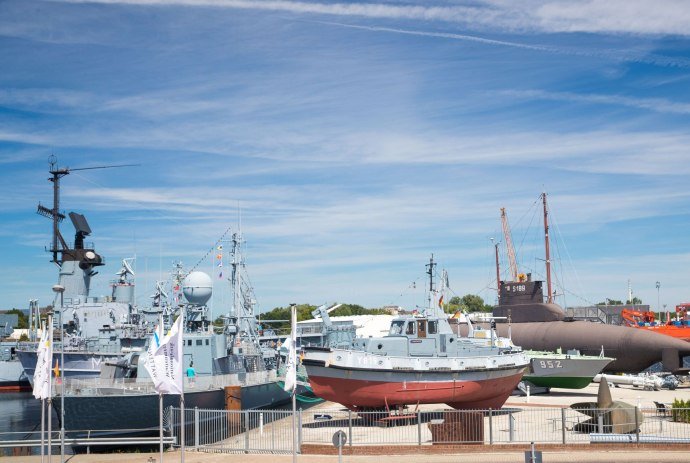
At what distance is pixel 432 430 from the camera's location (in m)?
26.2

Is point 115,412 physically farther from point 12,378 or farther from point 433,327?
point 12,378

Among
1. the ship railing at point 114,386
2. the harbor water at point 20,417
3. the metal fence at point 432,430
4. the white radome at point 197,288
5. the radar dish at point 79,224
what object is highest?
the radar dish at point 79,224

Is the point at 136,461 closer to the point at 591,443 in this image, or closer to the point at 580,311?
the point at 591,443

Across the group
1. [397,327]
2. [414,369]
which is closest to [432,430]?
[414,369]

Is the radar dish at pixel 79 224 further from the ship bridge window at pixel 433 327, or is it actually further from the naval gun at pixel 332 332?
the ship bridge window at pixel 433 327

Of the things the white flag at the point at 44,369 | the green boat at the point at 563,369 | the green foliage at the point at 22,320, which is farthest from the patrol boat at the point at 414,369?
the green foliage at the point at 22,320

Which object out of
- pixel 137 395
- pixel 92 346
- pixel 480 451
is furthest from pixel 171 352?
pixel 92 346

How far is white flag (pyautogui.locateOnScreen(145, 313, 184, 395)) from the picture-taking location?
21.2m

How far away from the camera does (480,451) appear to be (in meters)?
25.5

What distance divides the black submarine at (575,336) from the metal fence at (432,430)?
24.6 m

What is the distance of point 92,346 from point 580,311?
211 feet

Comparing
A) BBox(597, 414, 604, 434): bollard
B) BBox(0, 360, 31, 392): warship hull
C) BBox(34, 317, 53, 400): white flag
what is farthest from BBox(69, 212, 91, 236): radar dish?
BBox(597, 414, 604, 434): bollard

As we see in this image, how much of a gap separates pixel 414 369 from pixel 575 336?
A: 117 feet

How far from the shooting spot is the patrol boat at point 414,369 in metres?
34.7
